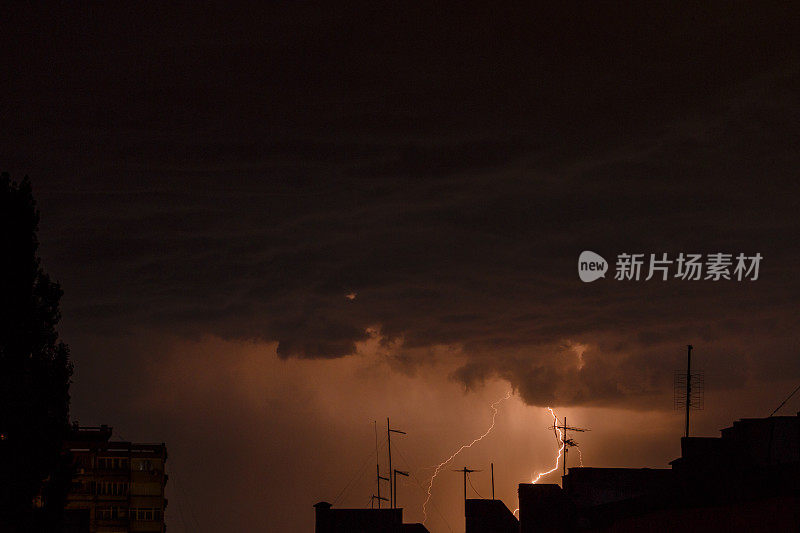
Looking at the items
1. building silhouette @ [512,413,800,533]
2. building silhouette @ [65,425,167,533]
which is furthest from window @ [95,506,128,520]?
building silhouette @ [512,413,800,533]

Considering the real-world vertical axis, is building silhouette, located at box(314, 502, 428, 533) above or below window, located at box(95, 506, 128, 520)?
below

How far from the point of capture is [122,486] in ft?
276

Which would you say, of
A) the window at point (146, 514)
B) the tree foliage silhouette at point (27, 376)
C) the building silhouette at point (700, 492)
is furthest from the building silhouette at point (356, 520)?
the tree foliage silhouette at point (27, 376)

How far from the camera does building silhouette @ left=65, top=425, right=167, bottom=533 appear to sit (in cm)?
8319

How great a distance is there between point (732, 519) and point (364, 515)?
46057 millimetres

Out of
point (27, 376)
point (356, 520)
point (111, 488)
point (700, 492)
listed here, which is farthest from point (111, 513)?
point (700, 492)

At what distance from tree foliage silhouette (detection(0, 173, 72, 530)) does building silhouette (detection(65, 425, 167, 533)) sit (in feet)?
165

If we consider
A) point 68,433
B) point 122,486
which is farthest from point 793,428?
point 122,486

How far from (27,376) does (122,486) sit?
179 feet

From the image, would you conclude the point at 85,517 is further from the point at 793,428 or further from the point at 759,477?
the point at 759,477

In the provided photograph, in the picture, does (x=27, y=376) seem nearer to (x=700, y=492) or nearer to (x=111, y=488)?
(x=700, y=492)

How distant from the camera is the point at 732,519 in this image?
22125 millimetres

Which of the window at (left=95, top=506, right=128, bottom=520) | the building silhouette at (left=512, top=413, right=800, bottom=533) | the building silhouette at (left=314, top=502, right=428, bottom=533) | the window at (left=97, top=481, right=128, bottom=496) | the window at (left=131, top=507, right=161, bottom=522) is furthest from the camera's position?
the window at (left=131, top=507, right=161, bottom=522)

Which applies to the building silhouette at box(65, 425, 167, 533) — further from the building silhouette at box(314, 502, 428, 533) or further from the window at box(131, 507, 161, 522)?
the building silhouette at box(314, 502, 428, 533)
